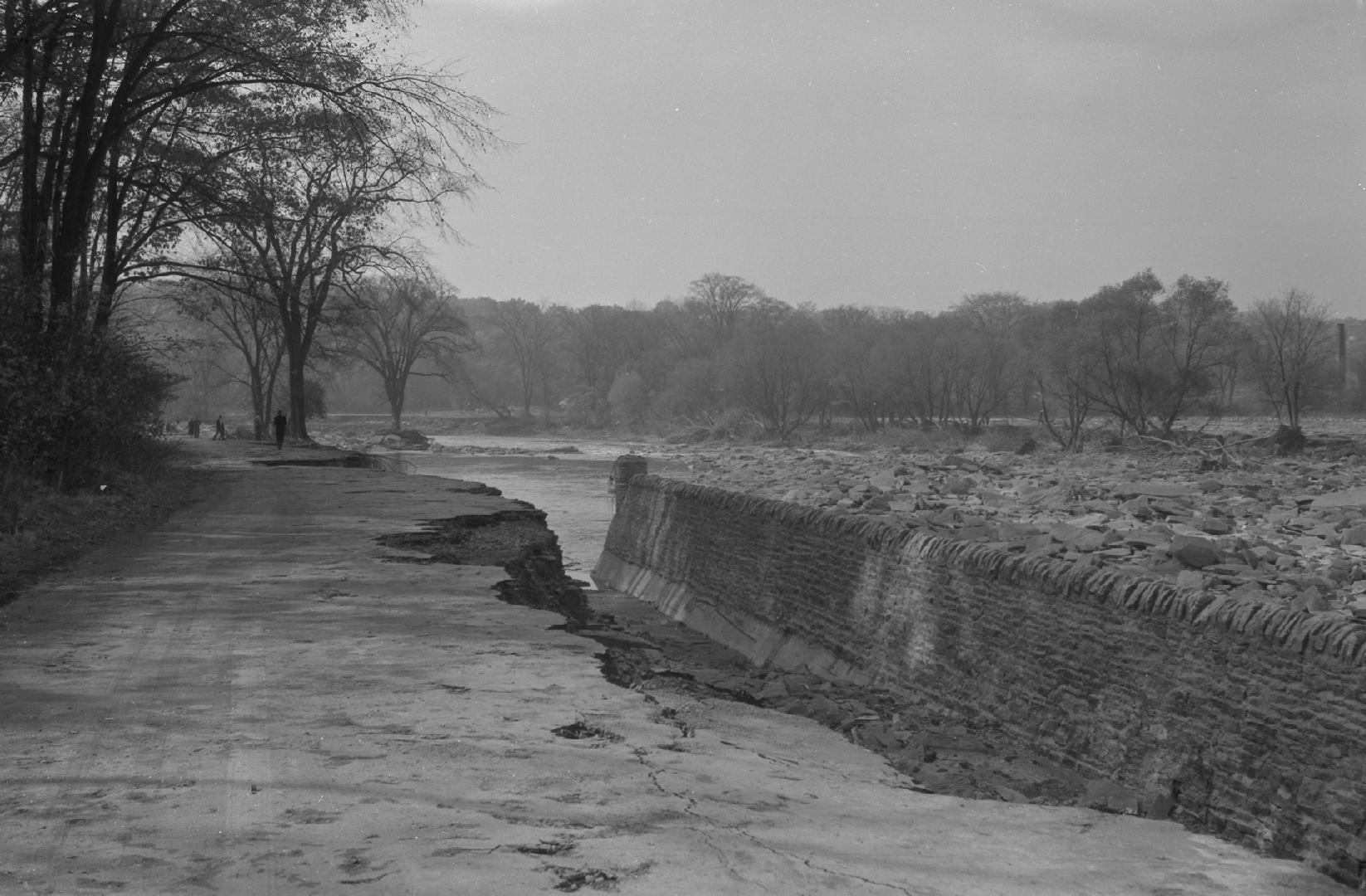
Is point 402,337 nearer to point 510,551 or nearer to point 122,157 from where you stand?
point 122,157

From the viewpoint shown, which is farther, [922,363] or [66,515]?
[922,363]

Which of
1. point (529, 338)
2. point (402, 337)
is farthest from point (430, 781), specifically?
point (529, 338)

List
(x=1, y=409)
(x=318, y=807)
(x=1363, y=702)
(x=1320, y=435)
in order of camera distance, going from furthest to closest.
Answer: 1. (x=1320, y=435)
2. (x=1, y=409)
3. (x=1363, y=702)
4. (x=318, y=807)

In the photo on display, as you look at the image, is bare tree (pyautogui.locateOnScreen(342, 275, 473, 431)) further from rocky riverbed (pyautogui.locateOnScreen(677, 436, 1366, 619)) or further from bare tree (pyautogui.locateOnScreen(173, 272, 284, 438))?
rocky riverbed (pyautogui.locateOnScreen(677, 436, 1366, 619))

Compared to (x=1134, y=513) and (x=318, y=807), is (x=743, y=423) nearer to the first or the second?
(x=1134, y=513)

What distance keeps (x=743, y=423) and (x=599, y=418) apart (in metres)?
16.4

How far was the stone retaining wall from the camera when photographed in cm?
568

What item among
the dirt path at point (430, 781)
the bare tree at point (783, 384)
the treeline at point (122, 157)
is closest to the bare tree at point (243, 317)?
the treeline at point (122, 157)

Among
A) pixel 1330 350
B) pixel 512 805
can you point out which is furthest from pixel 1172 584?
pixel 1330 350

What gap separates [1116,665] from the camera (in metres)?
7.29

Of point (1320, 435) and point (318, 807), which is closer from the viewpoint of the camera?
point (318, 807)

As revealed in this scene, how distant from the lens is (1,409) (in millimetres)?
10422

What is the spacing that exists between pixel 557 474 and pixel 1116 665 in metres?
35.8

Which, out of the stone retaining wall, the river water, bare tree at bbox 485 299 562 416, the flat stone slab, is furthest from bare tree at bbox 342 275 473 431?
the flat stone slab
